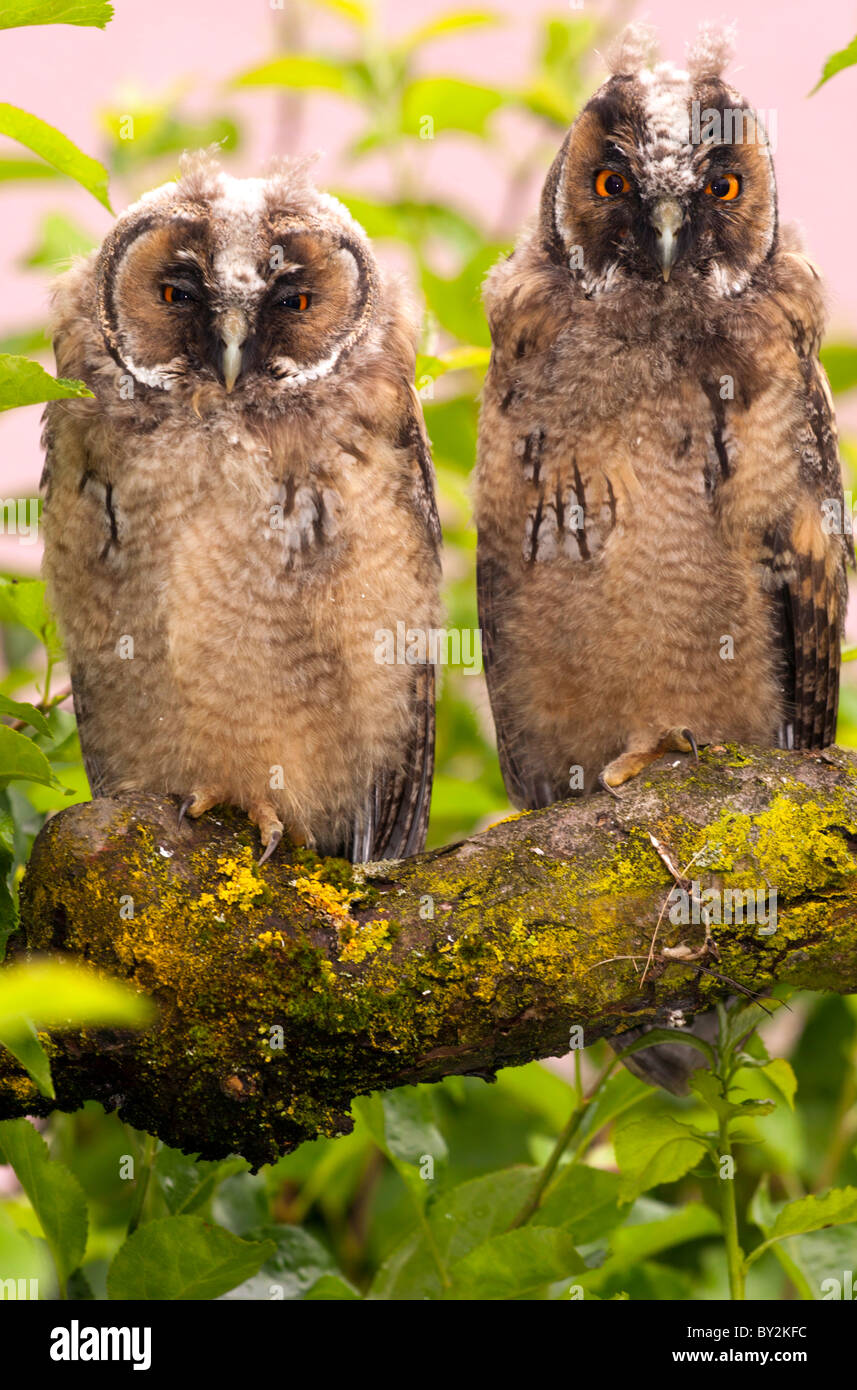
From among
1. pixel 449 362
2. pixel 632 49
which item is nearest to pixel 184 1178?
pixel 449 362

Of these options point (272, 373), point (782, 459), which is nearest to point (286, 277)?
point (272, 373)

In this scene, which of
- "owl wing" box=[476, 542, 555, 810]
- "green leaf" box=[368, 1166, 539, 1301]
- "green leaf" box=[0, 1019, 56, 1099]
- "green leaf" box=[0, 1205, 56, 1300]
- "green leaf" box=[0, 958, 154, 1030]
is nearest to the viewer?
"green leaf" box=[0, 958, 154, 1030]

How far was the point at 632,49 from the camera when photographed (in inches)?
102

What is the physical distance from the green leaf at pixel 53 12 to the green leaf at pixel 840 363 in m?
1.94

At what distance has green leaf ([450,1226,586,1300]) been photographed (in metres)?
1.81

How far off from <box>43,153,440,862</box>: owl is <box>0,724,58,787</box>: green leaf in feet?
1.80

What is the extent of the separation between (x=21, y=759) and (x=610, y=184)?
1.53 meters

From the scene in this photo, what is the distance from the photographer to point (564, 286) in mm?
2539

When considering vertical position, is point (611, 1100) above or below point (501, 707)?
below

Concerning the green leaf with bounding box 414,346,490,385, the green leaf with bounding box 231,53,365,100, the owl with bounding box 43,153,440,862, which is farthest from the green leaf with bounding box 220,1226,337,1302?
the green leaf with bounding box 231,53,365,100

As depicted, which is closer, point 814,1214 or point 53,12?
point 53,12

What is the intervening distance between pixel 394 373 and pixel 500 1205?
4.73ft

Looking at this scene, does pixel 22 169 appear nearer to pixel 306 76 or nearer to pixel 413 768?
pixel 306 76

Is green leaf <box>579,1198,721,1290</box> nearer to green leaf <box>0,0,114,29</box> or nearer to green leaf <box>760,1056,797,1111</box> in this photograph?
green leaf <box>760,1056,797,1111</box>
